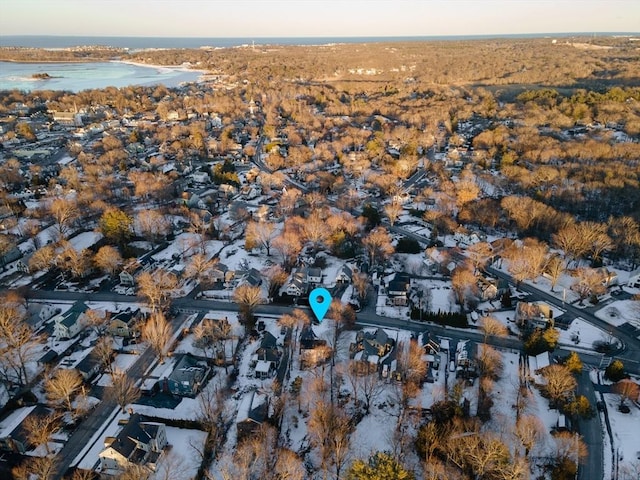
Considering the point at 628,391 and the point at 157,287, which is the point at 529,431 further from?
the point at 157,287

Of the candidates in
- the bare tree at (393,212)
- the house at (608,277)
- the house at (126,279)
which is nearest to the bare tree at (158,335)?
the house at (126,279)

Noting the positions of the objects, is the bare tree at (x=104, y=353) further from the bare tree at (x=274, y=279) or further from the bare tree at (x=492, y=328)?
the bare tree at (x=492, y=328)

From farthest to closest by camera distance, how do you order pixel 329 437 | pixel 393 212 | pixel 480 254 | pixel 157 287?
1. pixel 393 212
2. pixel 480 254
3. pixel 157 287
4. pixel 329 437

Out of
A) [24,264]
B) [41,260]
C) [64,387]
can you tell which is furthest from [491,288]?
[24,264]

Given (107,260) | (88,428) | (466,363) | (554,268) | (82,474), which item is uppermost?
(107,260)

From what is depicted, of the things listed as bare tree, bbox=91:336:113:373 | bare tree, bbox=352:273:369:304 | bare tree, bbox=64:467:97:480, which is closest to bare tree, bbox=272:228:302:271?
bare tree, bbox=352:273:369:304

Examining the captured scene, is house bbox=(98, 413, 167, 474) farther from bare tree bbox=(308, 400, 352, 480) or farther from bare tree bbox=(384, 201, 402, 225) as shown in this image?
bare tree bbox=(384, 201, 402, 225)

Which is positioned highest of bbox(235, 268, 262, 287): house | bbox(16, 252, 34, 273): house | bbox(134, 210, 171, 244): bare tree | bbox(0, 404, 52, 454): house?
bbox(134, 210, 171, 244): bare tree
